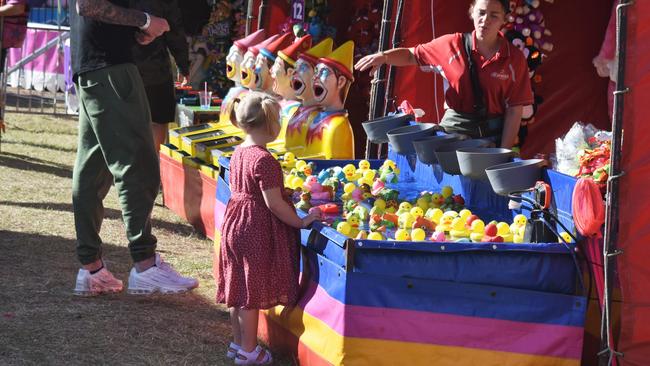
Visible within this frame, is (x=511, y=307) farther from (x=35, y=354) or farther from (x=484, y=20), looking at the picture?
(x=35, y=354)

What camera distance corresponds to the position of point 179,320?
206 inches

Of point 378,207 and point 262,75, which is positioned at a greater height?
point 262,75

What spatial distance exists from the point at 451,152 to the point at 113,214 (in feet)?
12.9

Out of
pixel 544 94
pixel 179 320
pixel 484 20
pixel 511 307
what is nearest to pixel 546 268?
pixel 511 307

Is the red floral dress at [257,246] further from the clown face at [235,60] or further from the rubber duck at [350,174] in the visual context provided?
the clown face at [235,60]

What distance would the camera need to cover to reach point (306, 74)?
271 inches

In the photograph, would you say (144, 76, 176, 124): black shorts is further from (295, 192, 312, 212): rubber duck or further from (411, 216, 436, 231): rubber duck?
(411, 216, 436, 231): rubber duck

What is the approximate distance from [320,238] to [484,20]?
5.45 feet

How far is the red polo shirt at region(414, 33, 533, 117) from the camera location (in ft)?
17.5

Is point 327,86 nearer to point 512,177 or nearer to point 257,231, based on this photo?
point 257,231

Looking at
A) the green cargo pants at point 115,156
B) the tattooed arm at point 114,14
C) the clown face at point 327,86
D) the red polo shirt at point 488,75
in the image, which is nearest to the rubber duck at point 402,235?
the red polo shirt at point 488,75

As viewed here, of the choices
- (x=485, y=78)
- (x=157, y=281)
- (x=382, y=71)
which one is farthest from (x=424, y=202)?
(x=382, y=71)

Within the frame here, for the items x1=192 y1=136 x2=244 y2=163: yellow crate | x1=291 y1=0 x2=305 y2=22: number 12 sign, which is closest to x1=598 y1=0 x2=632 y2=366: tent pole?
x1=192 y1=136 x2=244 y2=163: yellow crate

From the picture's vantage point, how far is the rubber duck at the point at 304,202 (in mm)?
4929
